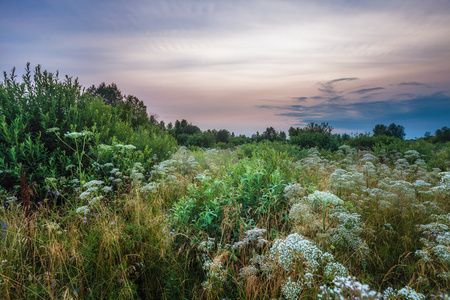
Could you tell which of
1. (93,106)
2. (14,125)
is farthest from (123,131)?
(14,125)

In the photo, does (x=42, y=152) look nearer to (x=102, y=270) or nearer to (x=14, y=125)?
(x=14, y=125)

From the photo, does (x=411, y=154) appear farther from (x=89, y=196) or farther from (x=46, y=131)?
(x=46, y=131)

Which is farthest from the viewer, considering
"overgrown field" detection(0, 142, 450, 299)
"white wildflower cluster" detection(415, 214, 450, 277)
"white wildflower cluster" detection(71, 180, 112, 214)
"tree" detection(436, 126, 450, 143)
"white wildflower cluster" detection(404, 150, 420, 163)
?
"tree" detection(436, 126, 450, 143)

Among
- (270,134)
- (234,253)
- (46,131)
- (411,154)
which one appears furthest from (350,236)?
(270,134)

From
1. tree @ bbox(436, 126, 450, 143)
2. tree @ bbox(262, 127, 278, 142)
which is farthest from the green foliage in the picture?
tree @ bbox(436, 126, 450, 143)

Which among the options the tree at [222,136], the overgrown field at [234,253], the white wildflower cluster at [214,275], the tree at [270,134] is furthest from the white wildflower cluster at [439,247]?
the tree at [222,136]

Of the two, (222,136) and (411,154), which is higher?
(222,136)

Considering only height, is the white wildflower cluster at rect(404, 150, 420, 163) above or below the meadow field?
above

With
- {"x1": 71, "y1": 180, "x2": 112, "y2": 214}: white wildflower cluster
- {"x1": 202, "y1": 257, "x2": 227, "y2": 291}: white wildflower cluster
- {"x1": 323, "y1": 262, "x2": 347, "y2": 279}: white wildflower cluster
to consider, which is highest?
{"x1": 71, "y1": 180, "x2": 112, "y2": 214}: white wildflower cluster

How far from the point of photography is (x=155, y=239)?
3.87 metres

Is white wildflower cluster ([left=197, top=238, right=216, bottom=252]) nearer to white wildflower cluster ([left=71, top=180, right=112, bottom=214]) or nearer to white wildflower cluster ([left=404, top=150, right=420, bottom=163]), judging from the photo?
white wildflower cluster ([left=71, top=180, right=112, bottom=214])

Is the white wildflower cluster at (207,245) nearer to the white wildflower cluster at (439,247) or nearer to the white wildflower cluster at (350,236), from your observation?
the white wildflower cluster at (350,236)

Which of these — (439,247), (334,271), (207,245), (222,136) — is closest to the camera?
(334,271)

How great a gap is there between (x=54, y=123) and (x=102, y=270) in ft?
16.3
